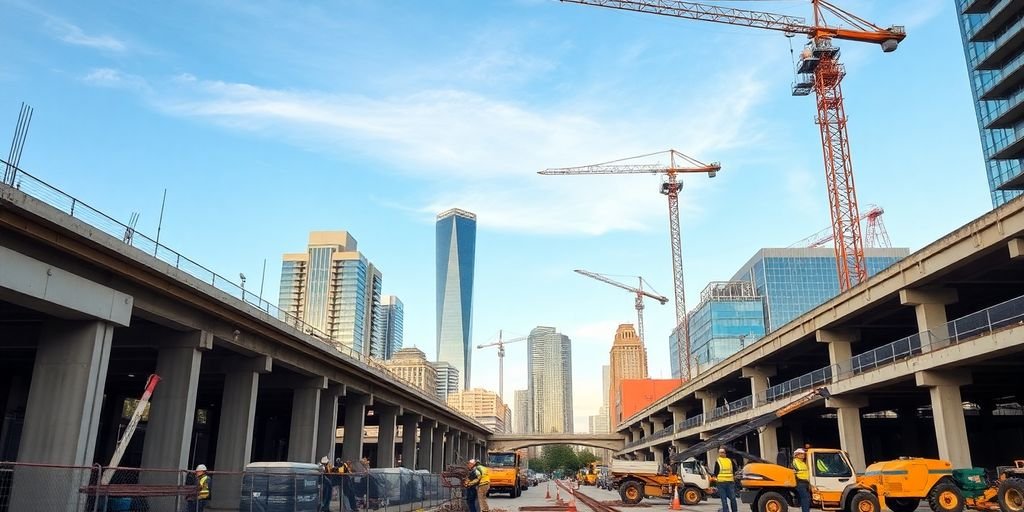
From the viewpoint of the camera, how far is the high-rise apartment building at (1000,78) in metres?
66.0

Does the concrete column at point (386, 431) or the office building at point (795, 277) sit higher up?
the office building at point (795, 277)

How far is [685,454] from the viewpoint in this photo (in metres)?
34.2

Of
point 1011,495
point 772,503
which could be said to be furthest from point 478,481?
point 1011,495

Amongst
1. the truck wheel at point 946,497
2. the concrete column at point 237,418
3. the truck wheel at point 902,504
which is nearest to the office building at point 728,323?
the concrete column at point 237,418

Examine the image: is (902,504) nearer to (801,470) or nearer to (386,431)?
(801,470)

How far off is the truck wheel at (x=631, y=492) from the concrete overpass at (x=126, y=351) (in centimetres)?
1712

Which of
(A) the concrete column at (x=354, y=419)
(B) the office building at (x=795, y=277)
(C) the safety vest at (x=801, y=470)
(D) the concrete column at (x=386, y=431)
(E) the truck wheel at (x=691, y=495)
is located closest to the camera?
(C) the safety vest at (x=801, y=470)

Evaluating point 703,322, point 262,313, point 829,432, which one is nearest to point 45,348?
point 262,313

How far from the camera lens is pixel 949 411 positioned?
2694cm

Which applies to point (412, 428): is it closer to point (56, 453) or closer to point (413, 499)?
point (413, 499)

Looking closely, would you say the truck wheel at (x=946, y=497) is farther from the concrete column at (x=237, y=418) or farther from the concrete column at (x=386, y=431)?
the concrete column at (x=386, y=431)

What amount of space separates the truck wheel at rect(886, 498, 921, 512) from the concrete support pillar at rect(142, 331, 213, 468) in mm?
24040

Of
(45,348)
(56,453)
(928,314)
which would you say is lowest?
(56,453)

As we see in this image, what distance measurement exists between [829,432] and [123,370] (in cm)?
5856
